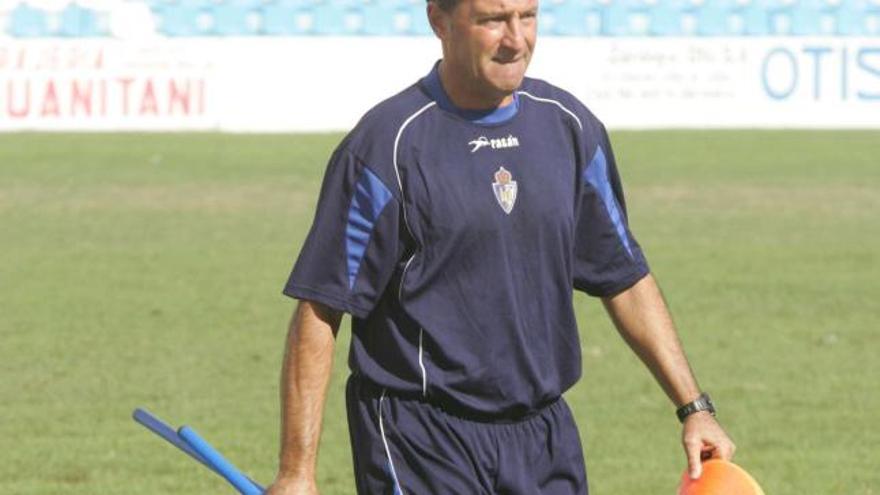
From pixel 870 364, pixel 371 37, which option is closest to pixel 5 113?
pixel 371 37

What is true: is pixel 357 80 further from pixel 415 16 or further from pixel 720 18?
pixel 720 18

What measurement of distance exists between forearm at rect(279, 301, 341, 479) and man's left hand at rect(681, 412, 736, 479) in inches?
35.1

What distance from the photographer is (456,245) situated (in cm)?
467

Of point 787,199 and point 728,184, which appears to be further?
point 728,184

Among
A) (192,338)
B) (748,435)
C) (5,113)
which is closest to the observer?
(748,435)

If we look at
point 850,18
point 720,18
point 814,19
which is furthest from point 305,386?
point 814,19

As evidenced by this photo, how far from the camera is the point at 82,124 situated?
93.6 feet

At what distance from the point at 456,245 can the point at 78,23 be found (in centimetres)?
2573

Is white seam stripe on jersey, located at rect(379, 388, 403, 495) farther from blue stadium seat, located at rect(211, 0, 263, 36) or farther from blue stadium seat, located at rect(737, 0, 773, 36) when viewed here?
blue stadium seat, located at rect(737, 0, 773, 36)

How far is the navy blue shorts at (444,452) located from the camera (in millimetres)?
4758

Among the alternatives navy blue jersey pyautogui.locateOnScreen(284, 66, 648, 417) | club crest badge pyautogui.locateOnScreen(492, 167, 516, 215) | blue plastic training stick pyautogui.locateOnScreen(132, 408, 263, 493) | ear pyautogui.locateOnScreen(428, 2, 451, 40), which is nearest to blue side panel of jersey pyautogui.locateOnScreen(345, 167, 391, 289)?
navy blue jersey pyautogui.locateOnScreen(284, 66, 648, 417)

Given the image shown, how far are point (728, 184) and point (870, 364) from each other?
36.2ft

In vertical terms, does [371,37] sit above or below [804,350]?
below

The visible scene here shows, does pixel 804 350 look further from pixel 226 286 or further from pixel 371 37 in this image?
pixel 371 37
